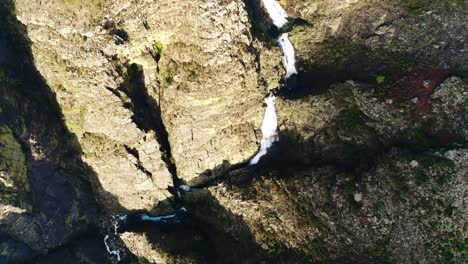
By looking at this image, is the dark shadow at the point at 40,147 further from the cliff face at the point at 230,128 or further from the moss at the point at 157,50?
the moss at the point at 157,50

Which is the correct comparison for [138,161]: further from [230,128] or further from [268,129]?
[268,129]

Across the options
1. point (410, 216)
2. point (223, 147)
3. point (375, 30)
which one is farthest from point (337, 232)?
point (375, 30)

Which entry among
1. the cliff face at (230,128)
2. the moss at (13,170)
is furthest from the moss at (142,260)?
the moss at (13,170)

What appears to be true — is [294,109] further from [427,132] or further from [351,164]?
[427,132]

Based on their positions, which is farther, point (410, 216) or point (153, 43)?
point (153, 43)

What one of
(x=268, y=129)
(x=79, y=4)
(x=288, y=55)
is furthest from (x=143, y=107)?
(x=288, y=55)

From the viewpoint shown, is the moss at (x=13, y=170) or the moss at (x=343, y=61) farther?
the moss at (x=13, y=170)
